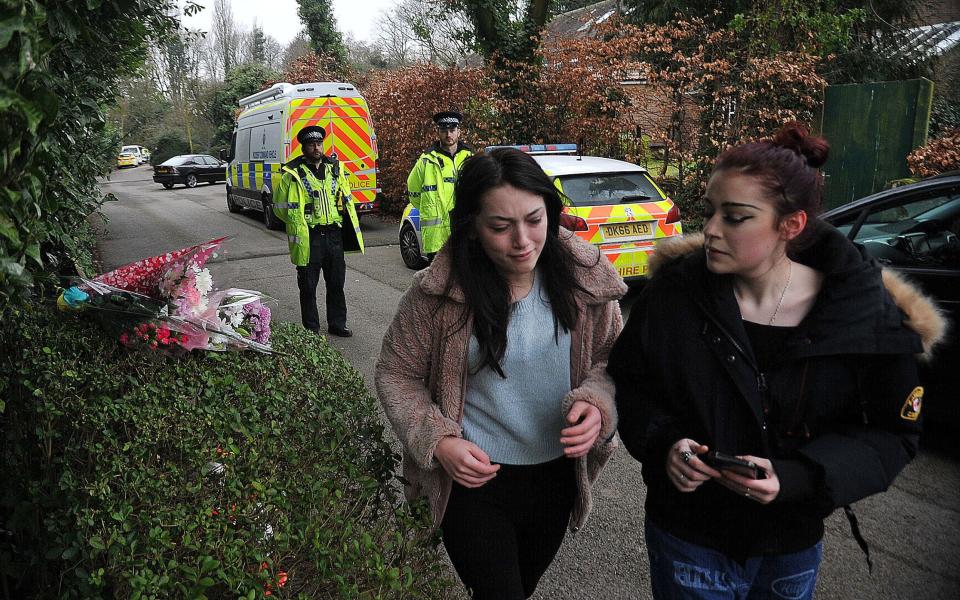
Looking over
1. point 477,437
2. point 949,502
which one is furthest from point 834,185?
point 477,437

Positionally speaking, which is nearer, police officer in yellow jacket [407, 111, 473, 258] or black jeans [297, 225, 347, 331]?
black jeans [297, 225, 347, 331]

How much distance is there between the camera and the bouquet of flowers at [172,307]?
2521mm

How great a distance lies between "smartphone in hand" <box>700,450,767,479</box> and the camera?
1.52 meters

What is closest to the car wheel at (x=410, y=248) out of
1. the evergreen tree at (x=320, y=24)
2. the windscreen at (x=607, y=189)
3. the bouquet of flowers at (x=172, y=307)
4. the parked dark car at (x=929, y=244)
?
the windscreen at (x=607, y=189)

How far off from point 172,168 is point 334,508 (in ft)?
103

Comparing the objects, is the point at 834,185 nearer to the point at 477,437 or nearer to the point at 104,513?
the point at 477,437

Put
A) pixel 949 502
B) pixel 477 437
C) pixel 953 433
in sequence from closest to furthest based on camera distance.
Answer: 1. pixel 477 437
2. pixel 949 502
3. pixel 953 433

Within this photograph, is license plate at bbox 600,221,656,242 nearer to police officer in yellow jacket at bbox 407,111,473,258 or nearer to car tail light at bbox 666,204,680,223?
car tail light at bbox 666,204,680,223

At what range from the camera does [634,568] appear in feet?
10.9

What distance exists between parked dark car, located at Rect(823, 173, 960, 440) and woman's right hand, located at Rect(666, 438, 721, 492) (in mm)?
3152

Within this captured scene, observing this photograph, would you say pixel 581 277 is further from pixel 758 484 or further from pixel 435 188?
pixel 435 188

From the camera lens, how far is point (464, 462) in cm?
181

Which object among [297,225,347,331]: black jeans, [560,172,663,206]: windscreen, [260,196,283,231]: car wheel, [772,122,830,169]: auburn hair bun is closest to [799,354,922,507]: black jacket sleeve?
[772,122,830,169]: auburn hair bun

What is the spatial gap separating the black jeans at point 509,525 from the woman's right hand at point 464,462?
14 cm
